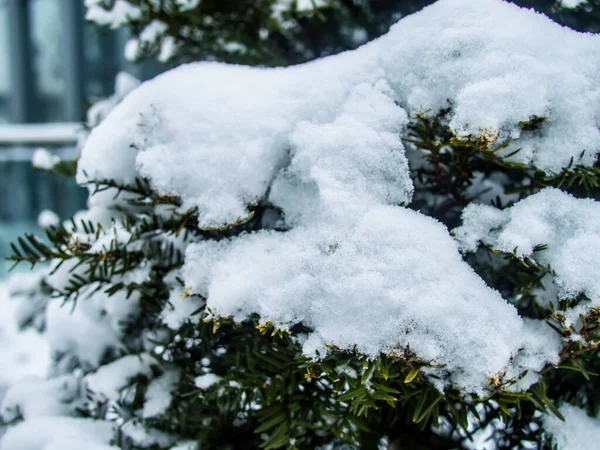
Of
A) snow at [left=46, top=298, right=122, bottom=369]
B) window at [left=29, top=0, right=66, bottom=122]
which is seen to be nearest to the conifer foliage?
snow at [left=46, top=298, right=122, bottom=369]

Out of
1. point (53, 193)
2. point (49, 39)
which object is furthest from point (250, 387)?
point (49, 39)

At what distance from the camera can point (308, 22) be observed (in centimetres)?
146

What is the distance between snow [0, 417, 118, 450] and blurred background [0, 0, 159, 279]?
4068 mm

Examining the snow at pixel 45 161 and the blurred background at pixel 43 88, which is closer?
the snow at pixel 45 161

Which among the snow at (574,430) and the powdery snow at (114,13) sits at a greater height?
the powdery snow at (114,13)

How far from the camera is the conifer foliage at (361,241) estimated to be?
74 cm

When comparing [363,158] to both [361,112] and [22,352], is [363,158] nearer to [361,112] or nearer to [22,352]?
[361,112]

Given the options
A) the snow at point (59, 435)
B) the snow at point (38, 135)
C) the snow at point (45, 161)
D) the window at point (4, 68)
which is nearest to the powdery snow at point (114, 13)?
the snow at point (45, 161)

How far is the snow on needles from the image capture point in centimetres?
73

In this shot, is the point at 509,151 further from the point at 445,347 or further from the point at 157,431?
the point at 157,431

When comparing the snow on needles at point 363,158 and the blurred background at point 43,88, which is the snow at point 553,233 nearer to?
the snow on needles at point 363,158

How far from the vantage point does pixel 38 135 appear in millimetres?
4922

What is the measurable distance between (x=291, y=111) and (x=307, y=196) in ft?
0.54

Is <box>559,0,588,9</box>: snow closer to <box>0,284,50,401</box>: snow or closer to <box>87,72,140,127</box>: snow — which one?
<box>87,72,140,127</box>: snow
